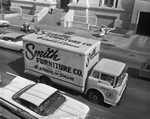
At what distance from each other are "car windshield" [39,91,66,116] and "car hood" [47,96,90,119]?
0.16 metres

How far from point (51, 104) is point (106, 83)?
2936 millimetres

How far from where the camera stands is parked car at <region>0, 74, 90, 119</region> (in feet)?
22.1

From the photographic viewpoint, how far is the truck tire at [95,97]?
29.0 feet

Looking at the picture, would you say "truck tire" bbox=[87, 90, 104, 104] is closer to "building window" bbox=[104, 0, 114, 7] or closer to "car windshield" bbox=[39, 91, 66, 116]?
"car windshield" bbox=[39, 91, 66, 116]

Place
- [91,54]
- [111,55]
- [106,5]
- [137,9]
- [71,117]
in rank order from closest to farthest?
1. [71,117]
2. [91,54]
3. [111,55]
4. [137,9]
5. [106,5]

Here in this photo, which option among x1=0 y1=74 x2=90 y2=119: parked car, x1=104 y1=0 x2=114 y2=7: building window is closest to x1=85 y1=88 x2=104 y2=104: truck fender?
x1=0 y1=74 x2=90 y2=119: parked car

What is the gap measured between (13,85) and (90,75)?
389 cm

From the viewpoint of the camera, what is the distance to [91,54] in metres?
9.11

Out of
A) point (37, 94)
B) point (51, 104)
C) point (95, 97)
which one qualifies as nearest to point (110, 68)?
point (95, 97)

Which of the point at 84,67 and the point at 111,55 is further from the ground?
the point at 84,67

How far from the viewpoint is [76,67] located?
8867 mm

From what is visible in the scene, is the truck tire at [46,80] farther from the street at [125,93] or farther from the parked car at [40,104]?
the parked car at [40,104]

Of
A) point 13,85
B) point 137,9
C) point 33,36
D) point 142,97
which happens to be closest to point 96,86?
point 142,97

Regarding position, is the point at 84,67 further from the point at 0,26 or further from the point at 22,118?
the point at 0,26
